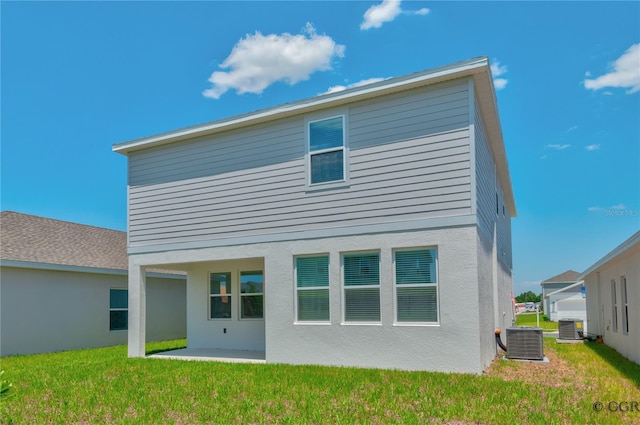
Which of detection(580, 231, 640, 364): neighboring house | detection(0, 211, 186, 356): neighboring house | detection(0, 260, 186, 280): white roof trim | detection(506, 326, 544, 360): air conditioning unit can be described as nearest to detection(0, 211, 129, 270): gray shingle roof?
detection(0, 211, 186, 356): neighboring house

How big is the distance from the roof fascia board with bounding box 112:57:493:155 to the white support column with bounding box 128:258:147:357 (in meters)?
3.26

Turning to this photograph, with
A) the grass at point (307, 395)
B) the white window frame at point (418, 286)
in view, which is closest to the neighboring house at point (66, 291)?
the grass at point (307, 395)

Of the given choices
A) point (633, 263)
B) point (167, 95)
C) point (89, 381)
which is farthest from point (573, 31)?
point (89, 381)

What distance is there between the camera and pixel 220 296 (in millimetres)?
14516

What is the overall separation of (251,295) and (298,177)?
450 centimetres

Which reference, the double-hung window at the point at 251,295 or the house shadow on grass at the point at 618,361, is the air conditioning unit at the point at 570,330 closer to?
the house shadow on grass at the point at 618,361

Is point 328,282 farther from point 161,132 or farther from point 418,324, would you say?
point 161,132

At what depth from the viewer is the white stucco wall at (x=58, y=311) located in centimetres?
1473

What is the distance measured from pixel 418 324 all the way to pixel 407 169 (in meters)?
2.97

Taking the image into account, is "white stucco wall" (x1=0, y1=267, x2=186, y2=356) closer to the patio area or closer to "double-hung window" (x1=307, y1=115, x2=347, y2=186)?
the patio area

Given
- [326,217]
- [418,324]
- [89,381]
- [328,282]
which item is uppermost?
[326,217]

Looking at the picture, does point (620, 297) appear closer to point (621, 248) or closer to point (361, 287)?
point (621, 248)

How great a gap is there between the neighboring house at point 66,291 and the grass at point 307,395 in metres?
4.84

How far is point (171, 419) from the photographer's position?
6641 millimetres
